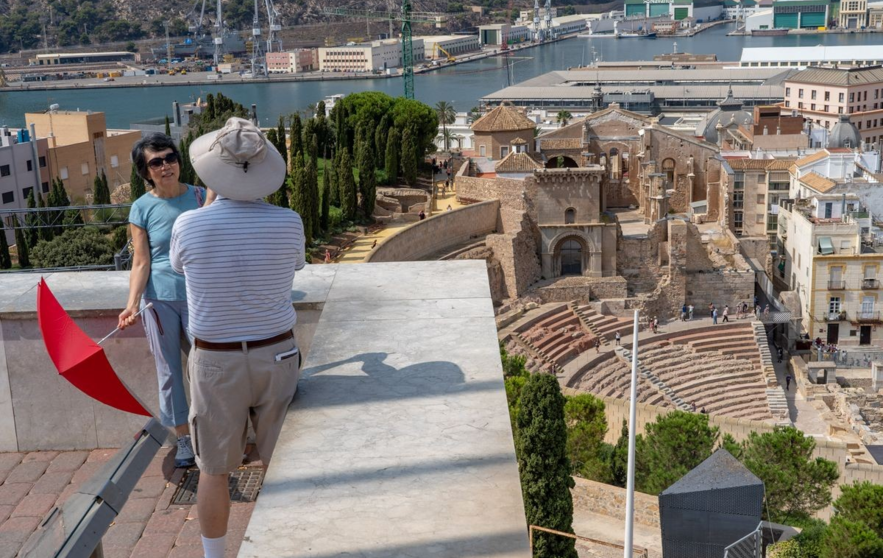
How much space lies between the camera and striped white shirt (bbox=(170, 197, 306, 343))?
3.65 meters

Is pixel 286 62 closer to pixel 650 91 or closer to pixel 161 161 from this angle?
pixel 650 91

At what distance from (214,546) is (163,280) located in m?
1.37

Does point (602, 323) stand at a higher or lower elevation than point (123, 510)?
lower

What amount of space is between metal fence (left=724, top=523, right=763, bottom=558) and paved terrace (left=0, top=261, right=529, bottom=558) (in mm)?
7120

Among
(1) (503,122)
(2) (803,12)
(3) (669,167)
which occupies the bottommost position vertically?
(3) (669,167)

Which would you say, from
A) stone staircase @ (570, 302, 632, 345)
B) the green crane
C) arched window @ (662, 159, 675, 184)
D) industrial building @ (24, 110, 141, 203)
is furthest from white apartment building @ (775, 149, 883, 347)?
the green crane

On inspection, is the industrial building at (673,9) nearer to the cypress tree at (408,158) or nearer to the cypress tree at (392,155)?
the cypress tree at (408,158)

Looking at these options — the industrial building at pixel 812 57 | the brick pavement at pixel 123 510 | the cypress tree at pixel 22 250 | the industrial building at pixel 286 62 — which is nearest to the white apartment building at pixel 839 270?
the cypress tree at pixel 22 250

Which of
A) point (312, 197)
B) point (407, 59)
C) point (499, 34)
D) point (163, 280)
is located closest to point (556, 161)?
point (312, 197)

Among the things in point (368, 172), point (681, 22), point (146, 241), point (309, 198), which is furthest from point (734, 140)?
point (681, 22)

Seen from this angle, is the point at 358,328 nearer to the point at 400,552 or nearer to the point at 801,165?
the point at 400,552

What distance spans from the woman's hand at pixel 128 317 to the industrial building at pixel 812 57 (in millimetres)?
87205

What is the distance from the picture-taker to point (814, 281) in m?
29.1

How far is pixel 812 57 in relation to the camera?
283 feet
